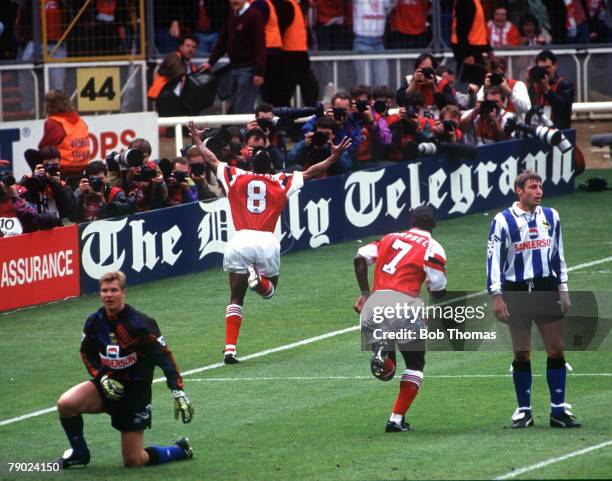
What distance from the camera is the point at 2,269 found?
1731 cm

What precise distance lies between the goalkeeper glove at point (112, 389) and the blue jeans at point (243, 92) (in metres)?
14.0

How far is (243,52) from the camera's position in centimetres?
2417

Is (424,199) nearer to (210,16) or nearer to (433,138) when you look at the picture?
(433,138)

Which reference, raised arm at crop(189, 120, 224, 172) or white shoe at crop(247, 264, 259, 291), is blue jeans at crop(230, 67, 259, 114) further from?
white shoe at crop(247, 264, 259, 291)

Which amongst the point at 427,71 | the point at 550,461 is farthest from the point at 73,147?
the point at 550,461

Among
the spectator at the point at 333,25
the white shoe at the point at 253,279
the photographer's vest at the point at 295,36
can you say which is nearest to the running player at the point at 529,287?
the white shoe at the point at 253,279

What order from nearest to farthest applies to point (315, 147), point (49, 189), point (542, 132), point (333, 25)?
point (49, 189), point (315, 147), point (542, 132), point (333, 25)

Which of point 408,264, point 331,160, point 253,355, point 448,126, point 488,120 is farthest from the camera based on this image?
point 488,120

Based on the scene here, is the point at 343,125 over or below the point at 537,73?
below

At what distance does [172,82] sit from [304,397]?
41.3ft

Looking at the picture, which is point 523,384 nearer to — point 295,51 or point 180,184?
point 180,184

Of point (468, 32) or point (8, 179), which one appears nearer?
point (8, 179)

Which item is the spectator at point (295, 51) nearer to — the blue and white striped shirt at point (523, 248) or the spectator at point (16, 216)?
the spectator at point (16, 216)

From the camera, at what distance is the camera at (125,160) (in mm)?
18391
